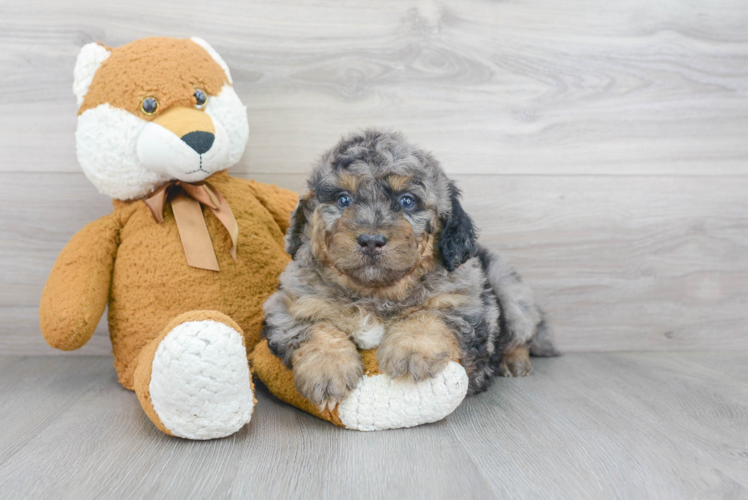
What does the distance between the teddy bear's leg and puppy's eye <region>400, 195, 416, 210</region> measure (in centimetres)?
62

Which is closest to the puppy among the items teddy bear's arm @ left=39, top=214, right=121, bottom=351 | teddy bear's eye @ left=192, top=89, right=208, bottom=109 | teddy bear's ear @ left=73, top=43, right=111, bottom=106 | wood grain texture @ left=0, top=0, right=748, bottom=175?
teddy bear's eye @ left=192, top=89, right=208, bottom=109

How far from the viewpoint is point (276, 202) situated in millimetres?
2189

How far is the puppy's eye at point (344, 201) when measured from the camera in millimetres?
1684

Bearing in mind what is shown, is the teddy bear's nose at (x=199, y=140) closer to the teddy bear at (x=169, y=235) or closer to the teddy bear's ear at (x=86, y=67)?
the teddy bear at (x=169, y=235)

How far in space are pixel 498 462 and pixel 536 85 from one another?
5.63ft

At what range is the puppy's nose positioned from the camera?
5.06 ft

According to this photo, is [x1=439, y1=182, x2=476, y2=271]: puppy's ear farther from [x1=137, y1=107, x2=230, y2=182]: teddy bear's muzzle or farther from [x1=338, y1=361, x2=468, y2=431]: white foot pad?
[x1=137, y1=107, x2=230, y2=182]: teddy bear's muzzle

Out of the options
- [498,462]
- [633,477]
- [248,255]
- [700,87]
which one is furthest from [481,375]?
[700,87]

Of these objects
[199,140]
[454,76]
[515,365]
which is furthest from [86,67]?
[515,365]

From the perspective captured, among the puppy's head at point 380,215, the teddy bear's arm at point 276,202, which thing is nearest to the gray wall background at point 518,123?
the teddy bear's arm at point 276,202

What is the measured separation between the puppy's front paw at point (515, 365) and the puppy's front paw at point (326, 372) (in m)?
→ 0.87

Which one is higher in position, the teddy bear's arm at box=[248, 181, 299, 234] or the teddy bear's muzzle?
the teddy bear's muzzle

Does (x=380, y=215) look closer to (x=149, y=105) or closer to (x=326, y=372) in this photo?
(x=326, y=372)

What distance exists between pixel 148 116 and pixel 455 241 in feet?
3.62
